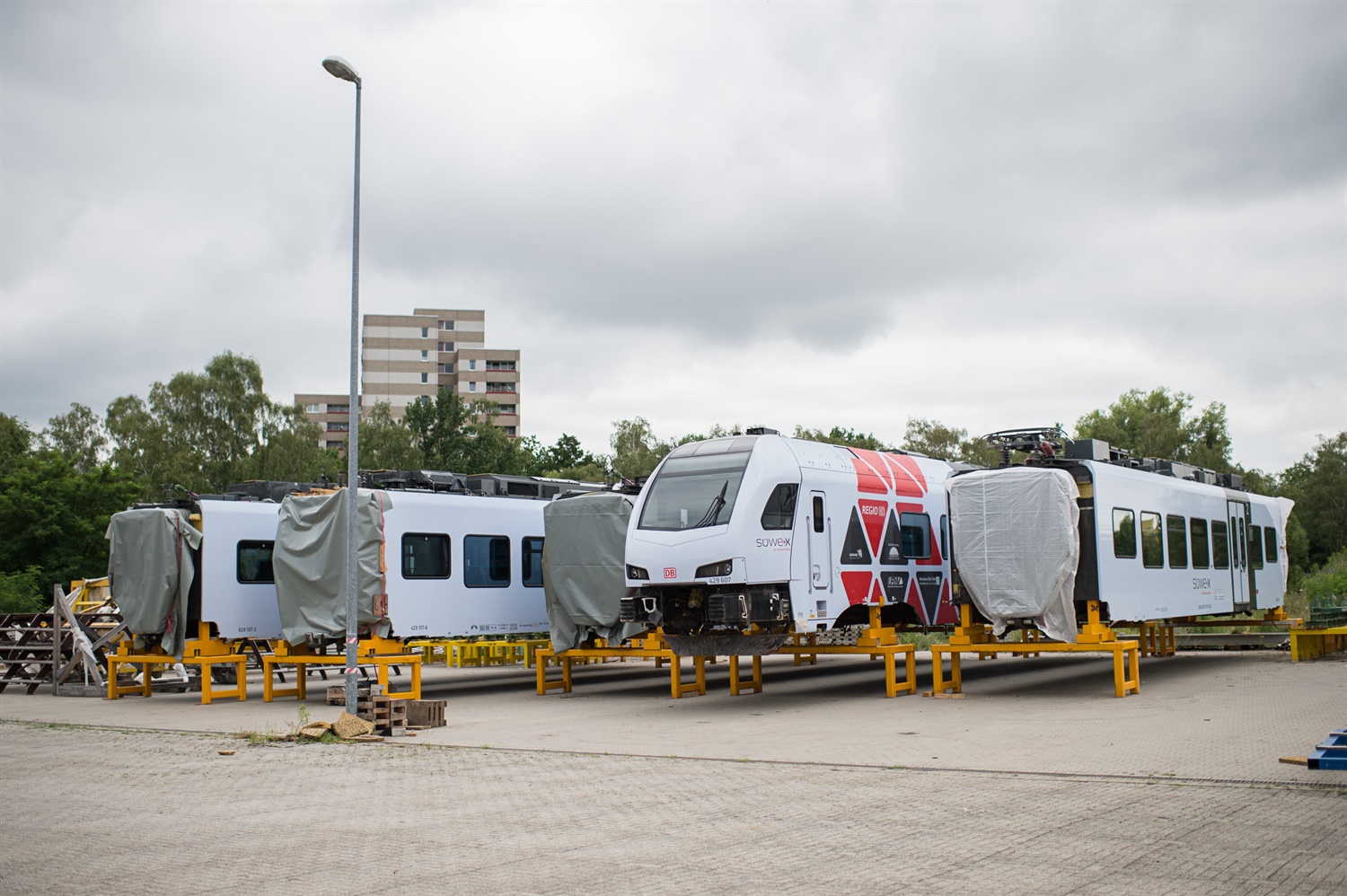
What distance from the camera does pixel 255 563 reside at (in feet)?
66.6

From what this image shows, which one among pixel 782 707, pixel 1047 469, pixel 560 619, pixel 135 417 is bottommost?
pixel 782 707

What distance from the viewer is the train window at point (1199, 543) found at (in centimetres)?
2028

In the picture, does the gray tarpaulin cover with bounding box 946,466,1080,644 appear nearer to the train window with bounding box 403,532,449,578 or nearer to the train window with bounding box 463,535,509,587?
the train window with bounding box 463,535,509,587

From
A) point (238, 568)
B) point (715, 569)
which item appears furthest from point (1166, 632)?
point (238, 568)

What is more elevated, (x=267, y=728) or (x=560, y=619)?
(x=560, y=619)

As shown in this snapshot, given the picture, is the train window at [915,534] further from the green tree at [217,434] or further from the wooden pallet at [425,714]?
the green tree at [217,434]

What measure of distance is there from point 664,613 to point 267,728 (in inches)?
214

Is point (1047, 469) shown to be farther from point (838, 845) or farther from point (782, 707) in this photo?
point (838, 845)

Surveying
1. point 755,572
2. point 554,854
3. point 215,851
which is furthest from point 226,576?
point 554,854

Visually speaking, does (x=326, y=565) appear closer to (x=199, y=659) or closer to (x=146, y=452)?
(x=199, y=659)

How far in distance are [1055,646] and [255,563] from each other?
1302cm

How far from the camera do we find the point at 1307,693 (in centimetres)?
1633

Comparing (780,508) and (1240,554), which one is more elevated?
(780,508)

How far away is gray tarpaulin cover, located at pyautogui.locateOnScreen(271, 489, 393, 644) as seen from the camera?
18453 mm
